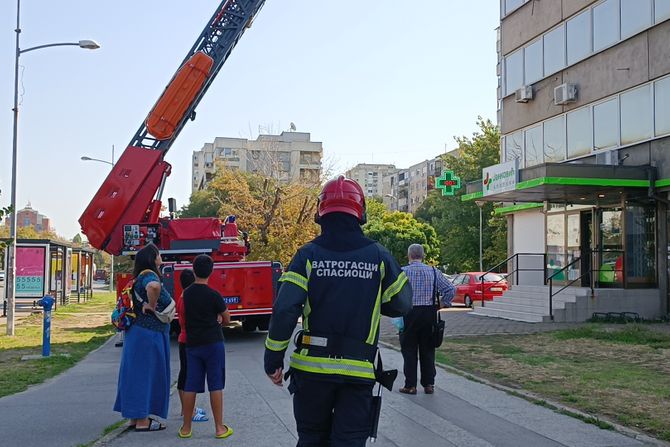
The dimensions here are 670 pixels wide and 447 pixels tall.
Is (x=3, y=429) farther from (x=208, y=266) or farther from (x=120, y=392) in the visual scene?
(x=208, y=266)

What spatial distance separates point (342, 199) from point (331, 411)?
129 centimetres

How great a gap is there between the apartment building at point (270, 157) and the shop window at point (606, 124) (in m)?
16.0

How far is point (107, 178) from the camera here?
17297mm

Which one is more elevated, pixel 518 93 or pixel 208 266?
pixel 518 93

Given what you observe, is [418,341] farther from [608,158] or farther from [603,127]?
[603,127]

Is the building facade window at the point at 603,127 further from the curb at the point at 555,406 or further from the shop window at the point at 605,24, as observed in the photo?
the curb at the point at 555,406

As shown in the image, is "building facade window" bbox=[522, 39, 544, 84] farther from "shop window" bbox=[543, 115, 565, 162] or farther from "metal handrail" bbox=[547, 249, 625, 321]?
"metal handrail" bbox=[547, 249, 625, 321]

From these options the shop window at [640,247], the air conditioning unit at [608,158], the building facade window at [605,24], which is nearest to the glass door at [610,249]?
the shop window at [640,247]

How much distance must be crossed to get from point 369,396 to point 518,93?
2244 cm

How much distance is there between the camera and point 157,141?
17891 millimetres

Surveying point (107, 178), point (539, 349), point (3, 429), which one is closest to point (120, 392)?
point (3, 429)

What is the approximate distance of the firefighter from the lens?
412cm

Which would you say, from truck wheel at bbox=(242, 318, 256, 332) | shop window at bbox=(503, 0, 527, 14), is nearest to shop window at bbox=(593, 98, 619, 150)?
shop window at bbox=(503, 0, 527, 14)

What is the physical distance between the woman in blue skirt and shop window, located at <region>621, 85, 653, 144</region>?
15874 millimetres
